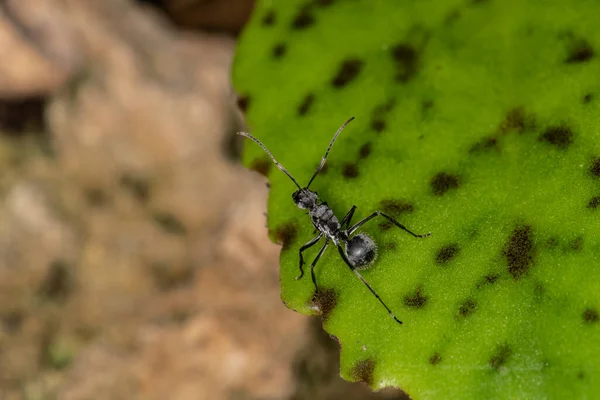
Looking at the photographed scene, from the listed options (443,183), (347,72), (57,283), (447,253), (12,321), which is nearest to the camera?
(447,253)

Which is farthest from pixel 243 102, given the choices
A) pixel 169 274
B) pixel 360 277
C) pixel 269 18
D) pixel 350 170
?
pixel 169 274

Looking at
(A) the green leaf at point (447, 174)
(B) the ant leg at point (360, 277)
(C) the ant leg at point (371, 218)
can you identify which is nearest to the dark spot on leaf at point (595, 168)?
(A) the green leaf at point (447, 174)

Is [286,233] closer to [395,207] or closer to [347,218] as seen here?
[347,218]

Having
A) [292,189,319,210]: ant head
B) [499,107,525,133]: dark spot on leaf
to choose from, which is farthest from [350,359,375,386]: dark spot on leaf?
[499,107,525,133]: dark spot on leaf

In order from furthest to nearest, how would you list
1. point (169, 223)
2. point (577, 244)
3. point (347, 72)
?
point (169, 223), point (347, 72), point (577, 244)

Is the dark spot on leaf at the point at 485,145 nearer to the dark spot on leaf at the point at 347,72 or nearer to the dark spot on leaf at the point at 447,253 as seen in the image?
the dark spot on leaf at the point at 447,253
